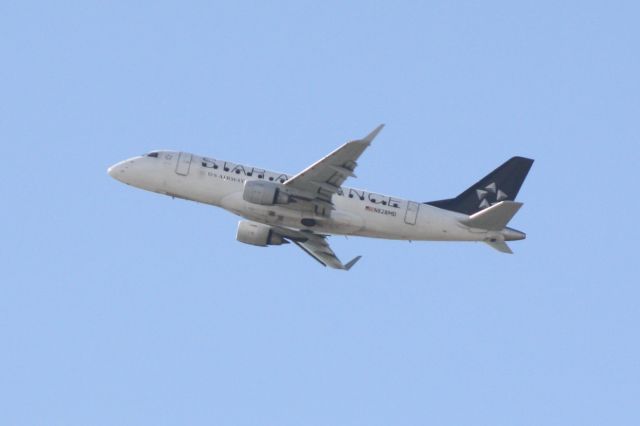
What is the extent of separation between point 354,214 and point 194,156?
10090 mm

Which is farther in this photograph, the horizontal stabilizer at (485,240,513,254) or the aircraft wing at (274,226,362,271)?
the aircraft wing at (274,226,362,271)

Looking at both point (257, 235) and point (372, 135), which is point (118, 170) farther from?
point (372, 135)

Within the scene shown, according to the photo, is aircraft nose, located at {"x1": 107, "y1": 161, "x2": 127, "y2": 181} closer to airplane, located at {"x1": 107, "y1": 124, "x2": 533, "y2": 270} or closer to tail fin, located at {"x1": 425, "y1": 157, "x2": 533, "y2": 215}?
airplane, located at {"x1": 107, "y1": 124, "x2": 533, "y2": 270}

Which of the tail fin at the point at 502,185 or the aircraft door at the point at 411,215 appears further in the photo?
the tail fin at the point at 502,185

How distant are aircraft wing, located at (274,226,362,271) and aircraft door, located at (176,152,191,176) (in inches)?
278

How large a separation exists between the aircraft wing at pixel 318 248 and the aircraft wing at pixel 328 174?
5784 mm

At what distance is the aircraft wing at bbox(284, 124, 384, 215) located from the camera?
208 ft

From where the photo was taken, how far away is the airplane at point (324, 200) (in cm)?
6762

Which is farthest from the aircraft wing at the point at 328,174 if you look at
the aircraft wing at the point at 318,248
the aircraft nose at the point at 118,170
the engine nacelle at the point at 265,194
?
the aircraft nose at the point at 118,170

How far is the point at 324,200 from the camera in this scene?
224 feet

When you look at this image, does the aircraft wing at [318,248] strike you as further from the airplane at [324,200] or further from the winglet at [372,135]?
the winglet at [372,135]

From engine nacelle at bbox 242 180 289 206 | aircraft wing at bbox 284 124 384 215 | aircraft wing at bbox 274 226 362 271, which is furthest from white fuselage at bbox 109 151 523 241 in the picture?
aircraft wing at bbox 274 226 362 271

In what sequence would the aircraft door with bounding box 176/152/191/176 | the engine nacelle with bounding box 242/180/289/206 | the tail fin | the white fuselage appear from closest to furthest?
the engine nacelle with bounding box 242/180/289/206, the white fuselage, the aircraft door with bounding box 176/152/191/176, the tail fin

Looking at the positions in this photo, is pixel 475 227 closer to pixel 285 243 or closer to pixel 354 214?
pixel 354 214
